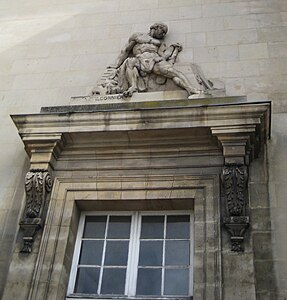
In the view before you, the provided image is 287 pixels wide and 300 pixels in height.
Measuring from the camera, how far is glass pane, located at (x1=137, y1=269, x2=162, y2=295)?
15.8 ft

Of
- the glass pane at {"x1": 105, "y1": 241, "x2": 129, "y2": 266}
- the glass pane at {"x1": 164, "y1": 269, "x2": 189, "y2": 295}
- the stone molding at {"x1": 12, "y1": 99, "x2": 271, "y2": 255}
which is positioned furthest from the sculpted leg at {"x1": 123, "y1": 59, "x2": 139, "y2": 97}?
the glass pane at {"x1": 164, "y1": 269, "x2": 189, "y2": 295}

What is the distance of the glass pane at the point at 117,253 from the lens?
5.07 m

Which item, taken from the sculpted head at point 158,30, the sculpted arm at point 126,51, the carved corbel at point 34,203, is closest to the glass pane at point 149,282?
the carved corbel at point 34,203

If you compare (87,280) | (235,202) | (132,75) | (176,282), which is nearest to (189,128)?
(235,202)

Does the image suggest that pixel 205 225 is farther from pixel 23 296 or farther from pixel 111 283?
pixel 23 296

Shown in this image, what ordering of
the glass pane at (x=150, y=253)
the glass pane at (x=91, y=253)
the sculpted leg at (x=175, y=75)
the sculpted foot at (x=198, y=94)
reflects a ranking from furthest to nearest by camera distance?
1. the sculpted leg at (x=175, y=75)
2. the sculpted foot at (x=198, y=94)
3. the glass pane at (x=91, y=253)
4. the glass pane at (x=150, y=253)

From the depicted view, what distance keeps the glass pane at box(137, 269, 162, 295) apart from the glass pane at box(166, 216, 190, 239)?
43cm

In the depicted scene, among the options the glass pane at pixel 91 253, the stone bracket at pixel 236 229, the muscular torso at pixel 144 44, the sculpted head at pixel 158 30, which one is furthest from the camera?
the sculpted head at pixel 158 30

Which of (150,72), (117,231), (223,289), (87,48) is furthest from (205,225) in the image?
(87,48)

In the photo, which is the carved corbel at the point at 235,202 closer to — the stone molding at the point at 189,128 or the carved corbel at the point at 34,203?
the stone molding at the point at 189,128

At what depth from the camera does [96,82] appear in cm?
649

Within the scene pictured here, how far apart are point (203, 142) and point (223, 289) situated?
166 cm

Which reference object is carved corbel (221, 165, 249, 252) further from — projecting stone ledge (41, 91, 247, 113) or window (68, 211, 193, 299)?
projecting stone ledge (41, 91, 247, 113)

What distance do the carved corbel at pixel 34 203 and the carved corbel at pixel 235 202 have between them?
1940 millimetres
